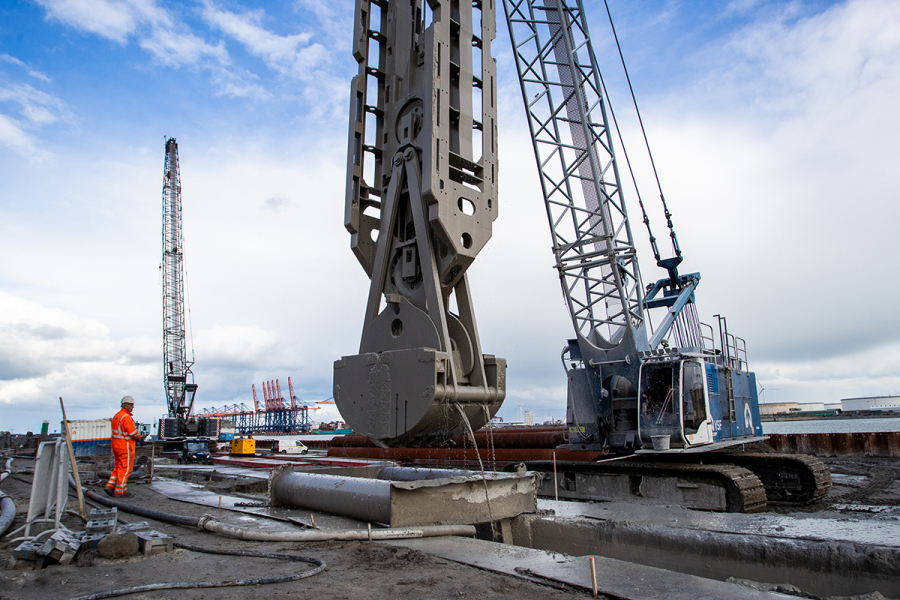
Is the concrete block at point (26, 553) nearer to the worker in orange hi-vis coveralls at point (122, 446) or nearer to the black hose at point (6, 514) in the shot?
the black hose at point (6, 514)

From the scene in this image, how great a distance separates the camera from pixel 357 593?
12.1 ft

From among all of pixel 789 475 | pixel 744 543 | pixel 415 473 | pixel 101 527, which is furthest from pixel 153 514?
pixel 789 475

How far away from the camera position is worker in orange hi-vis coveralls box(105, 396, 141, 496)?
8.88 metres

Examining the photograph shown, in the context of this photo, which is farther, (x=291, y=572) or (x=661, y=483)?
(x=661, y=483)

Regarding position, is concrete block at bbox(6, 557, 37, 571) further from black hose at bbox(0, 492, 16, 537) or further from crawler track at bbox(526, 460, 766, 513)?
crawler track at bbox(526, 460, 766, 513)

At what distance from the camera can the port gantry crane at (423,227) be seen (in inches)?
218

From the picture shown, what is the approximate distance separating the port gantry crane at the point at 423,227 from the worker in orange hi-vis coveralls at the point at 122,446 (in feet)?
16.4

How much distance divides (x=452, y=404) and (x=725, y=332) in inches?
323

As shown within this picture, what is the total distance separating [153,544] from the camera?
4.79 m

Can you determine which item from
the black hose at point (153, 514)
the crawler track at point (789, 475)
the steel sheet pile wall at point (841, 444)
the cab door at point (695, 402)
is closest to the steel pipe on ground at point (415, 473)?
the black hose at point (153, 514)

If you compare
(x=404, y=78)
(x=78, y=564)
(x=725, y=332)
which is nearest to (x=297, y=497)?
(x=78, y=564)

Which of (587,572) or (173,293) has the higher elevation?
(173,293)

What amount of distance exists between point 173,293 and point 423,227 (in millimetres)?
46980

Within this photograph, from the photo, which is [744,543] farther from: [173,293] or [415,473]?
[173,293]
